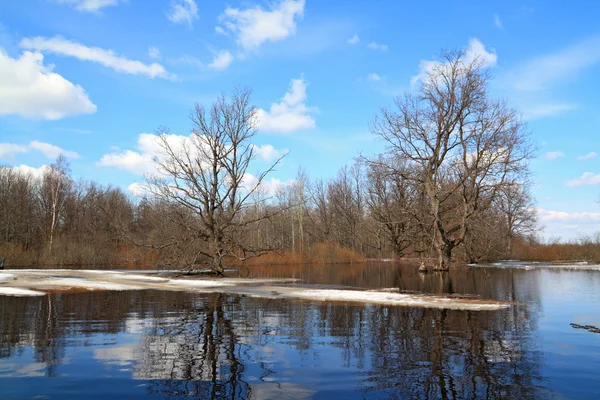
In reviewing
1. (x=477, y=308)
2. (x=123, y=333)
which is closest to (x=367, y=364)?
(x=123, y=333)

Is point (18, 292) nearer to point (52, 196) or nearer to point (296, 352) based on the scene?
point (296, 352)

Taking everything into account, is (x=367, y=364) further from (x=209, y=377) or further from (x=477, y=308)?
Result: (x=477, y=308)

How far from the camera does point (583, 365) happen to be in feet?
25.3

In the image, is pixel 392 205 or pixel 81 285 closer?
Result: pixel 81 285

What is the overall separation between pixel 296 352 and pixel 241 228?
29.3 m

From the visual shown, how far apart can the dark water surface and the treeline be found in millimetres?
20107

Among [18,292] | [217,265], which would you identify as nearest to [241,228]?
[217,265]

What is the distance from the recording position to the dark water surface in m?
6.35

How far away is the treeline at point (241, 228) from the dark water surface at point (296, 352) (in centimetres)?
2011

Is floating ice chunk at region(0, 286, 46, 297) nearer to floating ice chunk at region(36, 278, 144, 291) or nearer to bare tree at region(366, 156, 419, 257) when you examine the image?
floating ice chunk at region(36, 278, 144, 291)

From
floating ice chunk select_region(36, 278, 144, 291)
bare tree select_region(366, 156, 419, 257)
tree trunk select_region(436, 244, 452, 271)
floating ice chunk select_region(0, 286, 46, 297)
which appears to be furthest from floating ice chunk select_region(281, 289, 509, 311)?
bare tree select_region(366, 156, 419, 257)

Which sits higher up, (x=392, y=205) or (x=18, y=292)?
(x=392, y=205)

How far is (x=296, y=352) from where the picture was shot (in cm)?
862

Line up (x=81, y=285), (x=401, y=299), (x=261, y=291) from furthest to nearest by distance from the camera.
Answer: (x=81, y=285), (x=261, y=291), (x=401, y=299)
